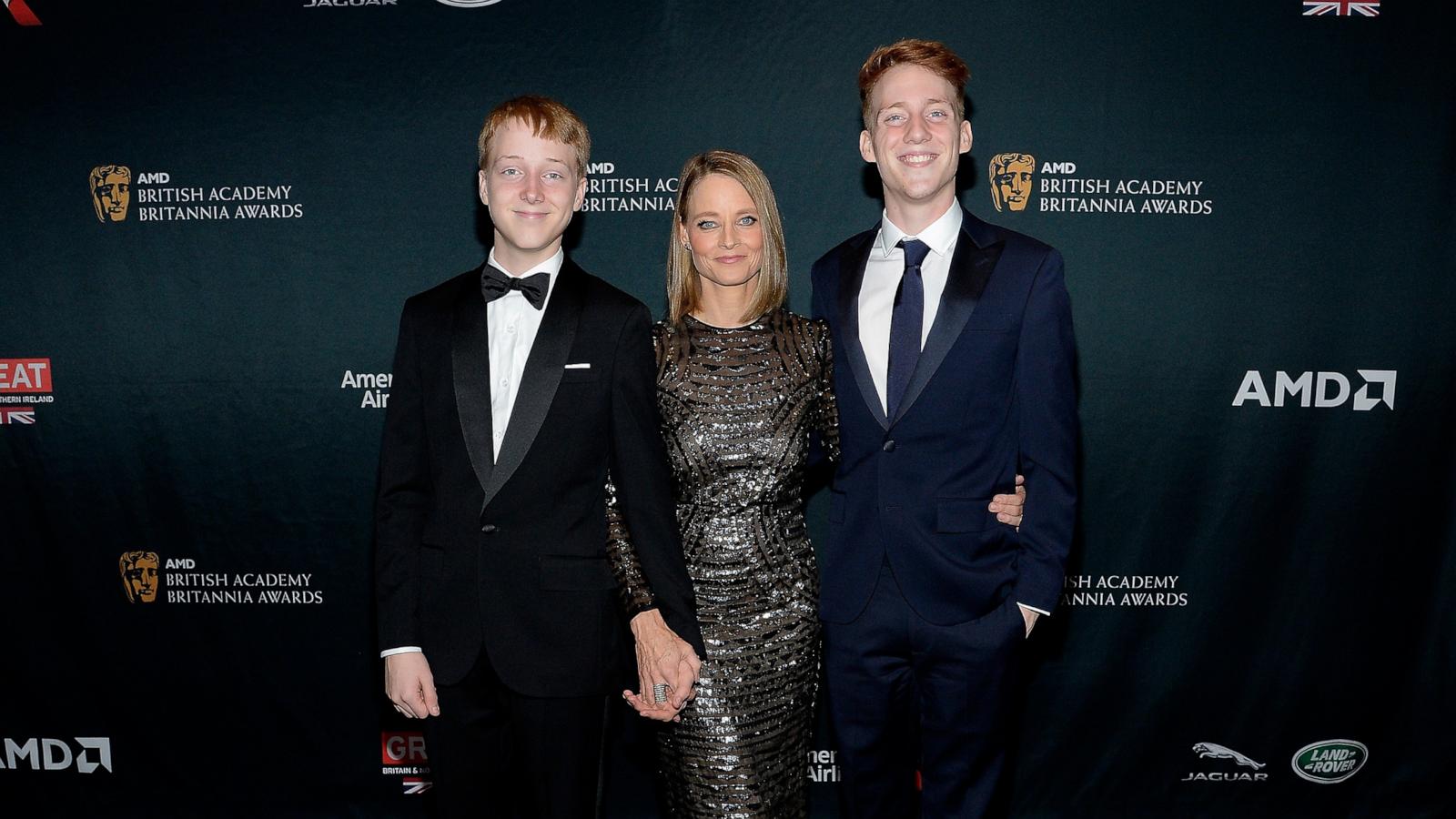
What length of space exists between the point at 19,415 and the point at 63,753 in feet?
3.90

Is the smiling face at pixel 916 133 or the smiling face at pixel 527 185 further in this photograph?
the smiling face at pixel 916 133

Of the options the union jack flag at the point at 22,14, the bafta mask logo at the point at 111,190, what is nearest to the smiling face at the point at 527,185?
the bafta mask logo at the point at 111,190

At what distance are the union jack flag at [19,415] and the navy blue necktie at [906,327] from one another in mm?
3024

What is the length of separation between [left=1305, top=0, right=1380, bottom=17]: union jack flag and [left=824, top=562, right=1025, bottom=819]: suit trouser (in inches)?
92.9

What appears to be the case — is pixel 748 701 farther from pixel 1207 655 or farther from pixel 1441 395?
pixel 1441 395

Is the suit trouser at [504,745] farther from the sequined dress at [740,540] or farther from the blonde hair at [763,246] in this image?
the blonde hair at [763,246]

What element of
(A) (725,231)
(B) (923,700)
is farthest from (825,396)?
(B) (923,700)

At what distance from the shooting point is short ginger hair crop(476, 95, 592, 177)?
1803 mm

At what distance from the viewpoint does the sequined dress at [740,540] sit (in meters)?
1.94

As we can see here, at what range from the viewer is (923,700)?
1.95 m

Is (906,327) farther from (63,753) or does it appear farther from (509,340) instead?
(63,753)

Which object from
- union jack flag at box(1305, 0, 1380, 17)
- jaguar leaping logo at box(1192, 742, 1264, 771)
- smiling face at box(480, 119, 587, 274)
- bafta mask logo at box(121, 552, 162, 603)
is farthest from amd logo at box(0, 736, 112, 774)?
union jack flag at box(1305, 0, 1380, 17)

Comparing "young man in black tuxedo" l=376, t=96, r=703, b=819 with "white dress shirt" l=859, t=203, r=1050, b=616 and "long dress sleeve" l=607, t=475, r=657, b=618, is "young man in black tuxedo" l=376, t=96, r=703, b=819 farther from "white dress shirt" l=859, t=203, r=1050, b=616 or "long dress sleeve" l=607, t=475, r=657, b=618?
"white dress shirt" l=859, t=203, r=1050, b=616

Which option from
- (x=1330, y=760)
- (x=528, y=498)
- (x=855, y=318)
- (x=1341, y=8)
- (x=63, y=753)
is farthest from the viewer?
(x=63, y=753)
